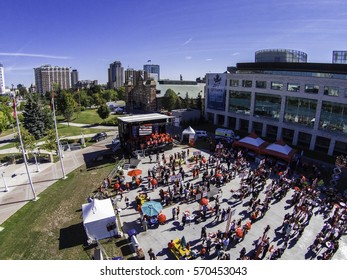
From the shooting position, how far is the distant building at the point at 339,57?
142 feet

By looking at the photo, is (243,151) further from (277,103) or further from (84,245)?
(84,245)

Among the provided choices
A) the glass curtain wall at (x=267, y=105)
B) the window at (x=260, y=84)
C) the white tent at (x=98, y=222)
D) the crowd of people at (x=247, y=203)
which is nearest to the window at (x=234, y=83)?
the window at (x=260, y=84)

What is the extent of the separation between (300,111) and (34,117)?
51.6 metres

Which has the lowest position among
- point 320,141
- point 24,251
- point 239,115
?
point 24,251

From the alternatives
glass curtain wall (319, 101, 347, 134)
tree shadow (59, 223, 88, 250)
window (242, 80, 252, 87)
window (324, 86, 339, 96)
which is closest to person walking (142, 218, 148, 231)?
tree shadow (59, 223, 88, 250)

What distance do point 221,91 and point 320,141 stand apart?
22.4 metres

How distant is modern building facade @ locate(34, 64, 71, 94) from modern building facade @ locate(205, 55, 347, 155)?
132962 millimetres

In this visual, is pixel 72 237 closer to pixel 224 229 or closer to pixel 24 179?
pixel 224 229

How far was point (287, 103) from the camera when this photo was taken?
4166cm

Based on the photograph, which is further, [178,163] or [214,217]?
[178,163]

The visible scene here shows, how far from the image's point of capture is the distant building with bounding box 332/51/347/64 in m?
43.3

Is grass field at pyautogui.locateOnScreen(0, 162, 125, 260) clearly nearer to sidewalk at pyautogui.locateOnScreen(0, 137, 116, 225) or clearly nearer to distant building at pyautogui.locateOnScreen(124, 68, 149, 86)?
sidewalk at pyautogui.locateOnScreen(0, 137, 116, 225)
